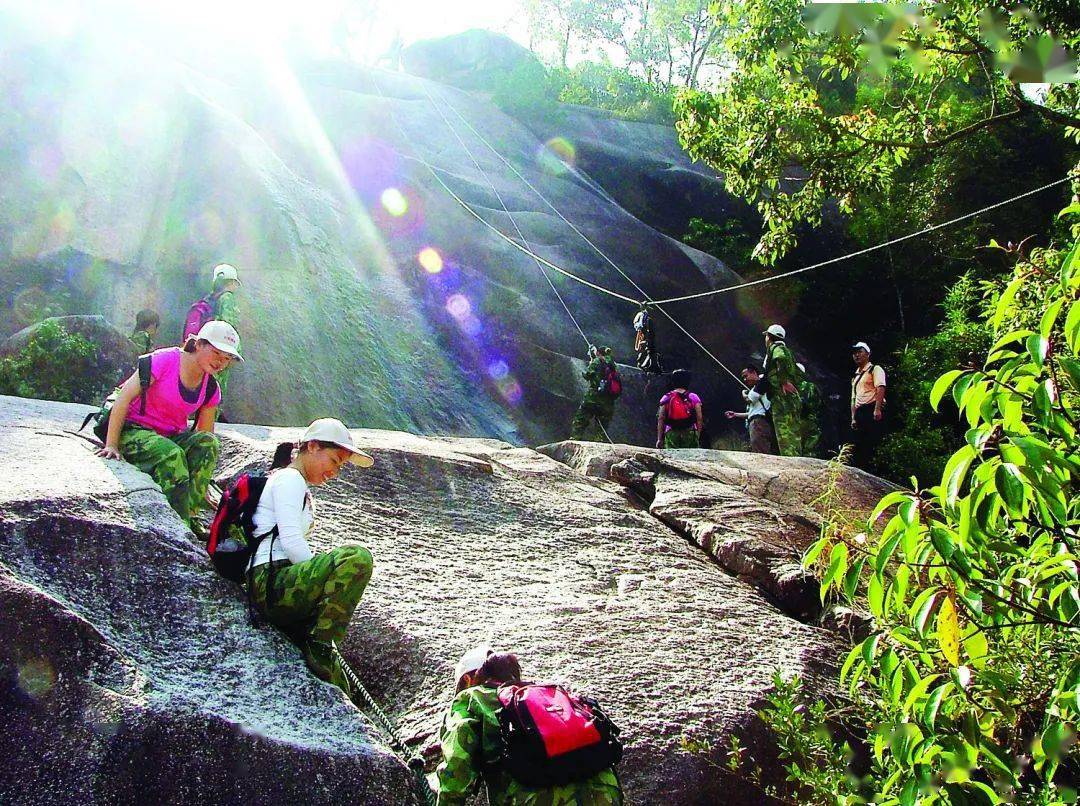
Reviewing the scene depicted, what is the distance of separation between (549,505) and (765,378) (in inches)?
228

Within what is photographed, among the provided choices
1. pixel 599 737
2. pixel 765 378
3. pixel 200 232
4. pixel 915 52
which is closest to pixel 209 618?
pixel 599 737

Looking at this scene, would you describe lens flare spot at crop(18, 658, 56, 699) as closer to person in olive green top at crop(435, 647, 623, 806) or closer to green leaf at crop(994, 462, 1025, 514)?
person in olive green top at crop(435, 647, 623, 806)

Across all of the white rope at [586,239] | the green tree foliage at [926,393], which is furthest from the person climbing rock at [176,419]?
the white rope at [586,239]

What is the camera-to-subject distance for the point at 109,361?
11.5m

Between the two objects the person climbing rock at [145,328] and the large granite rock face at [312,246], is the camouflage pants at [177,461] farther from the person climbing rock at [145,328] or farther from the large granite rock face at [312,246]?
the large granite rock face at [312,246]

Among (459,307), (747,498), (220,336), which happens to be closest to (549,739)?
(220,336)

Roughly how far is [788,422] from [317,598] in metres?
9.41

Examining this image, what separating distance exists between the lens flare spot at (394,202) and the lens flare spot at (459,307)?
290 cm

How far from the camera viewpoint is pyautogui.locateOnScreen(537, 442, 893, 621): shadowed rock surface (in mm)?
6902

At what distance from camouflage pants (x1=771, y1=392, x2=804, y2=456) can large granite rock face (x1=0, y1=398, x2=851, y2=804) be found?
Answer: 217 inches

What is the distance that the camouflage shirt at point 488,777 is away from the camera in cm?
331

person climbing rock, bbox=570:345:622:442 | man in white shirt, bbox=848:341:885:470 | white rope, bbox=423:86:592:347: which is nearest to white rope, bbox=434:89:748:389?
white rope, bbox=423:86:592:347

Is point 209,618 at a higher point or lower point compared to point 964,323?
lower

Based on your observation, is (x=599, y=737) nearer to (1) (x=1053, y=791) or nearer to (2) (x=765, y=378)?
(1) (x=1053, y=791)
